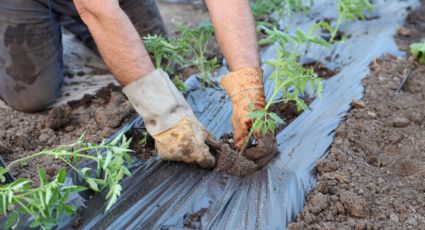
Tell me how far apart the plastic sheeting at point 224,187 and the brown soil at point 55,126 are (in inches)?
6.3

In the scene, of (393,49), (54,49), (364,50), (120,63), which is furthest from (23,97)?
(393,49)

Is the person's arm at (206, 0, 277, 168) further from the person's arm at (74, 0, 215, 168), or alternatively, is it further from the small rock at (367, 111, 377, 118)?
the small rock at (367, 111, 377, 118)

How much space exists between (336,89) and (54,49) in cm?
169

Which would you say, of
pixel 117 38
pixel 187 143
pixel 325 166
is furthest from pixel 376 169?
pixel 117 38

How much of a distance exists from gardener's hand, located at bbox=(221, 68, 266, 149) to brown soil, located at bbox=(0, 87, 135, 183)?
0.71m

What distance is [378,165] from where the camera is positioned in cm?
221

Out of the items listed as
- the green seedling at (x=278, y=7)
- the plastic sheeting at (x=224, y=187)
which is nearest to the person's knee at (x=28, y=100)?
the plastic sheeting at (x=224, y=187)

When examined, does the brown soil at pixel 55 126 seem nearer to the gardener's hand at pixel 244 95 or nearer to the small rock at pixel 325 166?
the gardener's hand at pixel 244 95

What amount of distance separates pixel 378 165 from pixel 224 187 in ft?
2.47

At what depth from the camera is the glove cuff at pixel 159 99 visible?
2000 mm

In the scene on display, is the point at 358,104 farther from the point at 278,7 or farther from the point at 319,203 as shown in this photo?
the point at 278,7

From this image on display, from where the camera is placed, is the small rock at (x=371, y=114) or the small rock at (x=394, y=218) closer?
the small rock at (x=394, y=218)

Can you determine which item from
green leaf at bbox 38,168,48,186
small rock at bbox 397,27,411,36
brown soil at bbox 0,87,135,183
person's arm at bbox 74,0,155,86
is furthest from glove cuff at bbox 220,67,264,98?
small rock at bbox 397,27,411,36

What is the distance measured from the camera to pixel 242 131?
2.14m
